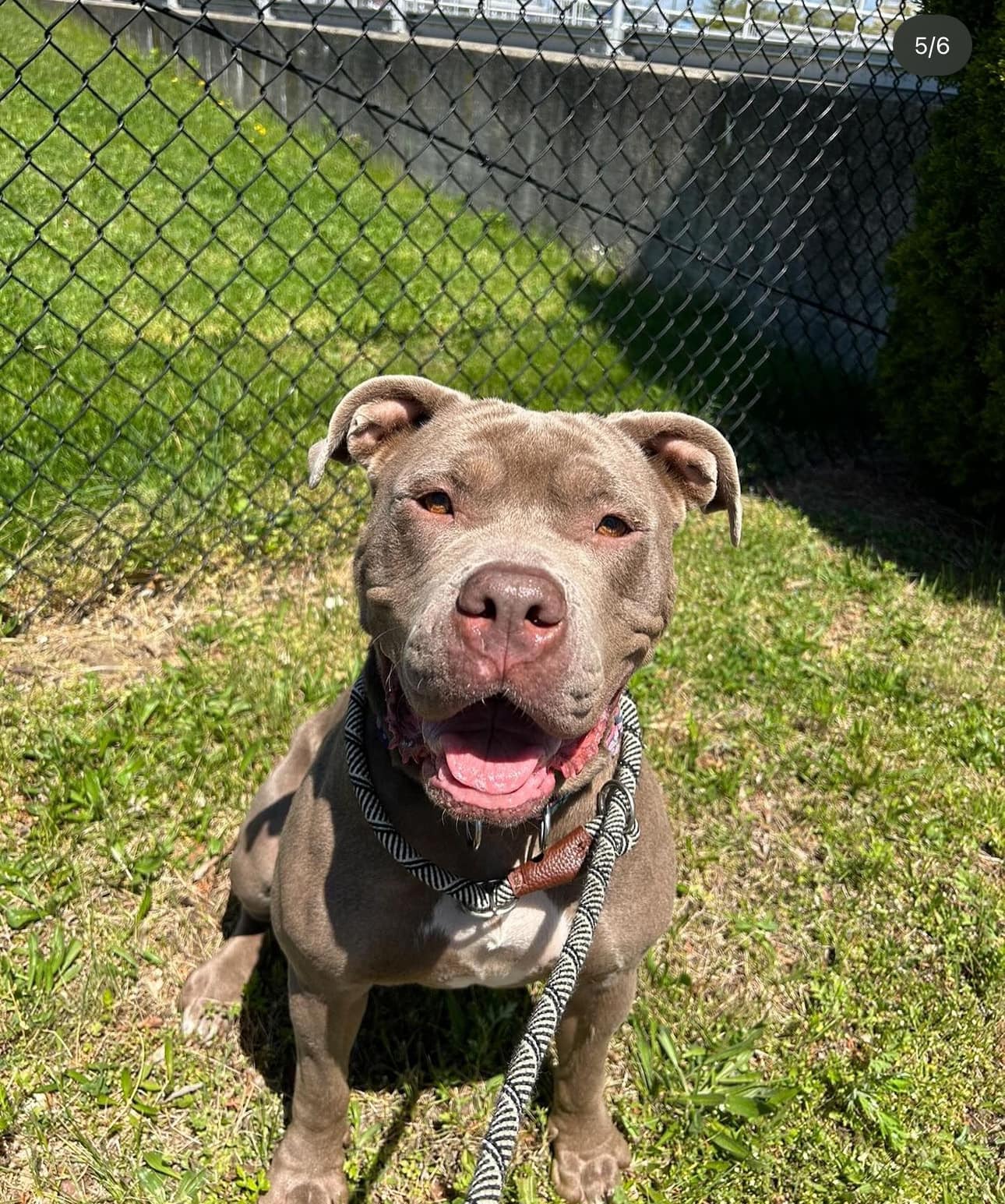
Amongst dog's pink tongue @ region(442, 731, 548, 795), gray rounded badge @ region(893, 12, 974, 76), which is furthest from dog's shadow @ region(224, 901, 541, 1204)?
gray rounded badge @ region(893, 12, 974, 76)

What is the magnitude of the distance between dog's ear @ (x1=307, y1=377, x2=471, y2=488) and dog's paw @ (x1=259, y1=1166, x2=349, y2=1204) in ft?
5.13

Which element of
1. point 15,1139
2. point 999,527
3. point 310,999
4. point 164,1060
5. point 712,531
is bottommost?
point 999,527

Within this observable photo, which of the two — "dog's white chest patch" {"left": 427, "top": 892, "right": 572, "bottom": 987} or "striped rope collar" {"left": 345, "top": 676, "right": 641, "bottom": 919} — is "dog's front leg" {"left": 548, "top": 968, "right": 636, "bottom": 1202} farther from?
"striped rope collar" {"left": 345, "top": 676, "right": 641, "bottom": 919}

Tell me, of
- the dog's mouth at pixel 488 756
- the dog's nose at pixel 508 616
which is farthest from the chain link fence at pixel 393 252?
the dog's nose at pixel 508 616

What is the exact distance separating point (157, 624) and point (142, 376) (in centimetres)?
187

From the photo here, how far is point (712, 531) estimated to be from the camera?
5164 millimetres

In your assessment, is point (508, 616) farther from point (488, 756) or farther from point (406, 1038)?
point (406, 1038)

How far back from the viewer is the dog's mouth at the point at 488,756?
1771 mm

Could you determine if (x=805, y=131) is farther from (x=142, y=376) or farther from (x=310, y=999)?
(x=310, y=999)

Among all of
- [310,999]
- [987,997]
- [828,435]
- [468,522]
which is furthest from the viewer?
[828,435]

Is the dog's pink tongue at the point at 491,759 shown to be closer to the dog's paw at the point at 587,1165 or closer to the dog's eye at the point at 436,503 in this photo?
the dog's eye at the point at 436,503

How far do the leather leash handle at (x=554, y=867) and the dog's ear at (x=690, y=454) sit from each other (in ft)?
2.56

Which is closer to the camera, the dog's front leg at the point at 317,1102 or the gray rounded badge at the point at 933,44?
the dog's front leg at the point at 317,1102

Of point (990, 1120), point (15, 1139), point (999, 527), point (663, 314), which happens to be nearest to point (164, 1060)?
point (15, 1139)
